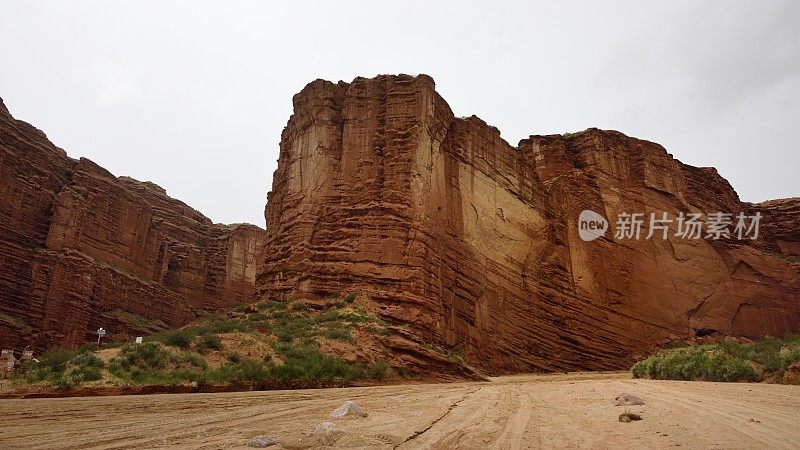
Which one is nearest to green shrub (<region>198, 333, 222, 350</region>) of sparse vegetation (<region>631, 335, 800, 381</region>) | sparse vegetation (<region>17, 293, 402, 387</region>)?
sparse vegetation (<region>17, 293, 402, 387</region>)

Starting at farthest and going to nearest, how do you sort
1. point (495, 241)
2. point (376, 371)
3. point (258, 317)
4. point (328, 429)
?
point (495, 241)
point (258, 317)
point (376, 371)
point (328, 429)

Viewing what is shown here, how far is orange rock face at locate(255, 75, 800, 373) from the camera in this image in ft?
72.1

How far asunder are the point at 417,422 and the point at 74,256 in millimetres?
40886

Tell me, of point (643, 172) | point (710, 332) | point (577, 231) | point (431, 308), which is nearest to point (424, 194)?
point (431, 308)

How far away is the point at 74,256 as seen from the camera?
38.6 m

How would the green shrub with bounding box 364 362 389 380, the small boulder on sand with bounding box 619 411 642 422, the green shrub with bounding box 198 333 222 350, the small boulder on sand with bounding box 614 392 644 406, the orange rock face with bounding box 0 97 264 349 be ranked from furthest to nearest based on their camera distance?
the orange rock face with bounding box 0 97 264 349 < the green shrub with bounding box 364 362 389 380 < the green shrub with bounding box 198 333 222 350 < the small boulder on sand with bounding box 614 392 644 406 < the small boulder on sand with bounding box 619 411 642 422

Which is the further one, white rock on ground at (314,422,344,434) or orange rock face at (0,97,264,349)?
orange rock face at (0,97,264,349)

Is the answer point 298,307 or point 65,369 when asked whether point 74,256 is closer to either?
point 298,307

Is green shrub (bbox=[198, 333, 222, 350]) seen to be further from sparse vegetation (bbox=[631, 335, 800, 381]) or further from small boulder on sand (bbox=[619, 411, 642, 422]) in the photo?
sparse vegetation (bbox=[631, 335, 800, 381])

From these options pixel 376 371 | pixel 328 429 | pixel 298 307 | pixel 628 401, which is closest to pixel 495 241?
pixel 298 307

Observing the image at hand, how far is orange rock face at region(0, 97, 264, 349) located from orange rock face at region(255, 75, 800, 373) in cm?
2039

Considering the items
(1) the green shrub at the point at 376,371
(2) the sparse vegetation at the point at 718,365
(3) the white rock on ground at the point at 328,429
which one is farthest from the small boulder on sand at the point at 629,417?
(1) the green shrub at the point at 376,371

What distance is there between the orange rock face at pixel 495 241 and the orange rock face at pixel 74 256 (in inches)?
803

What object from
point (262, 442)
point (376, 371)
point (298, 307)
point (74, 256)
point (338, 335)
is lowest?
point (262, 442)
